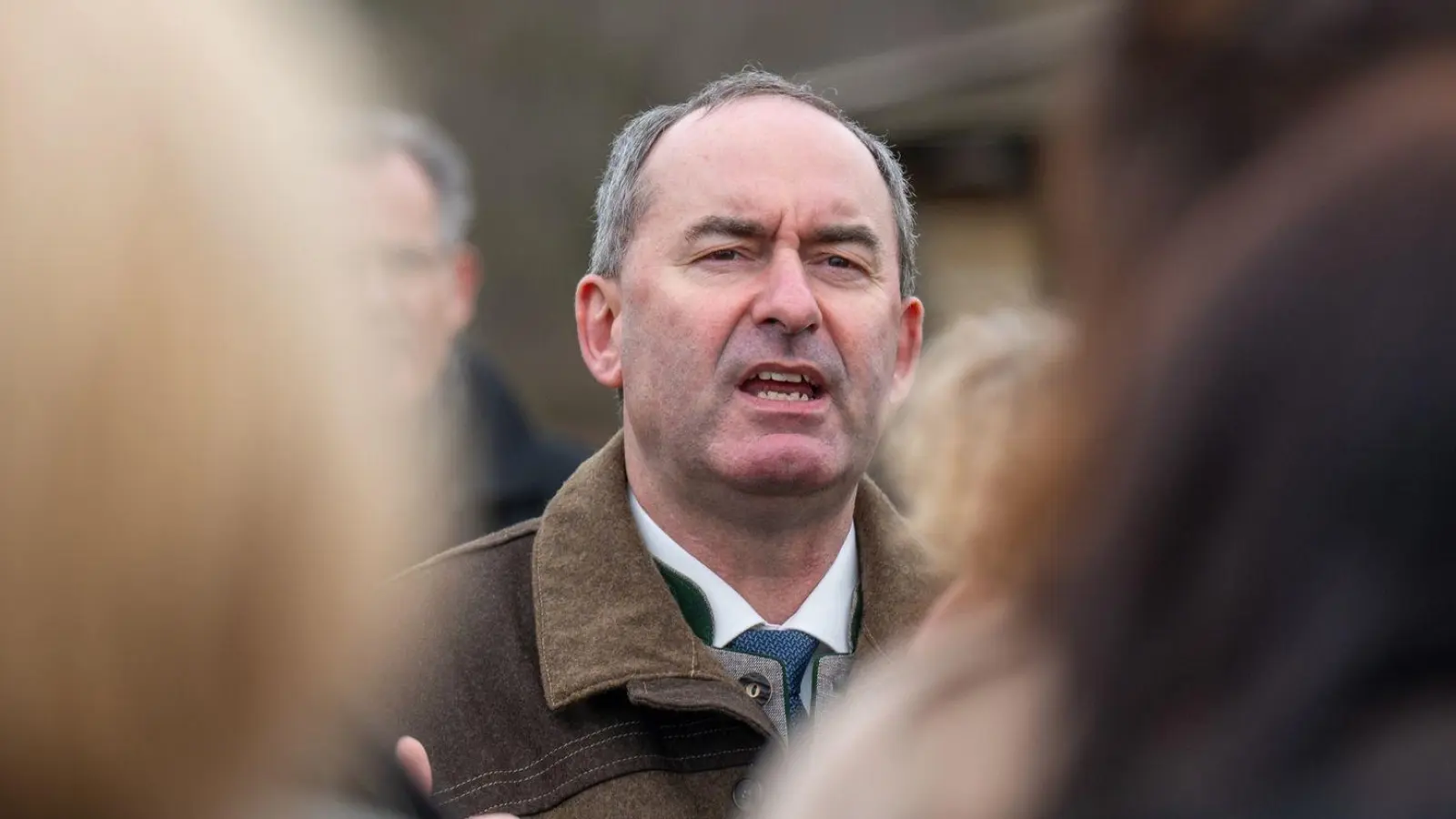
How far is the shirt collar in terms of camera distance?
288cm

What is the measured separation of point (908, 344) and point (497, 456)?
1.56 m

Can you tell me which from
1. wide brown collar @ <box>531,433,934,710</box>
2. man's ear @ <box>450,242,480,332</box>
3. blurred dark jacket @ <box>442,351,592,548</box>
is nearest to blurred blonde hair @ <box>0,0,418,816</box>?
wide brown collar @ <box>531,433,934,710</box>

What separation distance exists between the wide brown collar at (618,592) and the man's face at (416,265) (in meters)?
1.25

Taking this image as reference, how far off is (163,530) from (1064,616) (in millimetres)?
515

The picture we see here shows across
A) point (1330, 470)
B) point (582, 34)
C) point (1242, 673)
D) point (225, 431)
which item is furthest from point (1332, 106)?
point (582, 34)

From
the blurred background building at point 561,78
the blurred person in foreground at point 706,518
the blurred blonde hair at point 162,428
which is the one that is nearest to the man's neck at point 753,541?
the blurred person in foreground at point 706,518

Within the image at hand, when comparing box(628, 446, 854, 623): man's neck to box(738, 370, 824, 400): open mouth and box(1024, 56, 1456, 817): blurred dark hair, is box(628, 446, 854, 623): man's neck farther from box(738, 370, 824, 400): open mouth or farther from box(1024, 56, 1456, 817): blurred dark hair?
box(1024, 56, 1456, 817): blurred dark hair

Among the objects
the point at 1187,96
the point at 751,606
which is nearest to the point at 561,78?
the point at 751,606

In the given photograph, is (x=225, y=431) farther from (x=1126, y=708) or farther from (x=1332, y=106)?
(x=1332, y=106)

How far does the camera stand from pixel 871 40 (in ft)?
39.0

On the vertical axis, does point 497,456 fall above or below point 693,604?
below

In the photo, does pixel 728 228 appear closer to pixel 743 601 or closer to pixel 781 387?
pixel 781 387

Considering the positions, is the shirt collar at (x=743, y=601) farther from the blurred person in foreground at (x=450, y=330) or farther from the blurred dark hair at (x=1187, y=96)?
the blurred dark hair at (x=1187, y=96)

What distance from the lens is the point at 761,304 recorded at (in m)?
2.98
